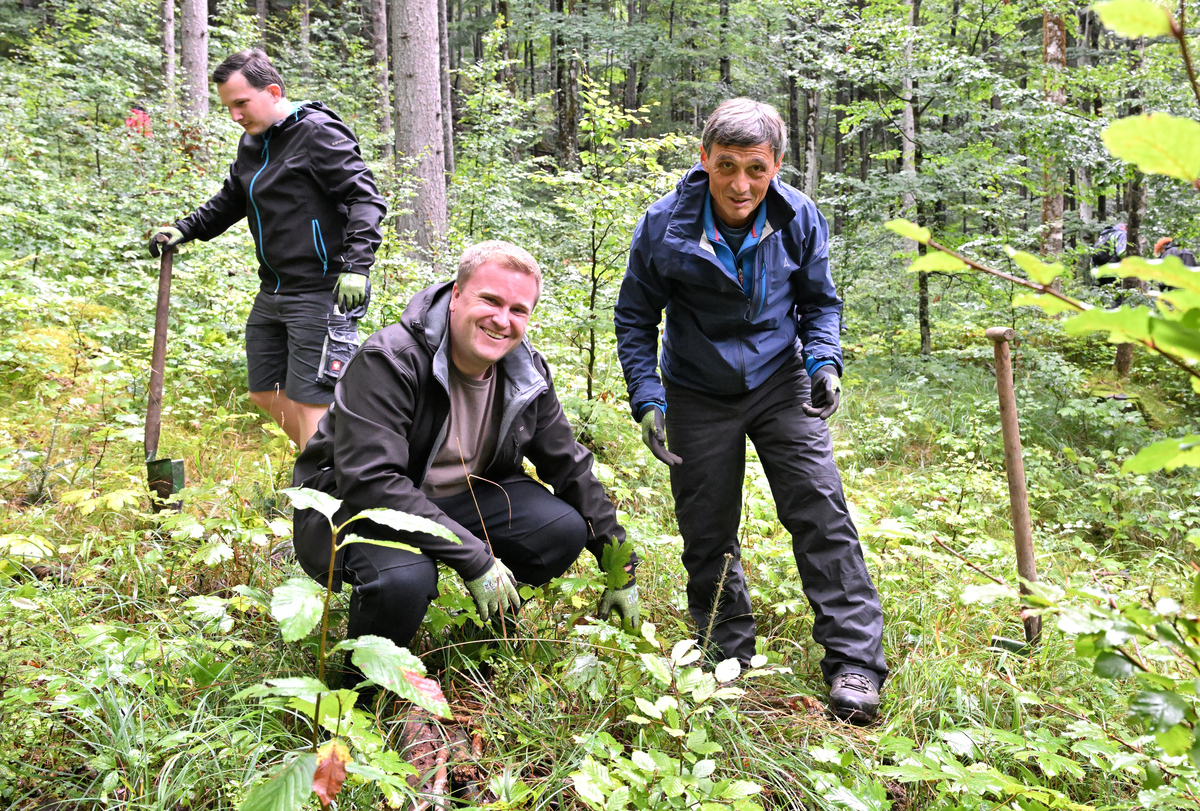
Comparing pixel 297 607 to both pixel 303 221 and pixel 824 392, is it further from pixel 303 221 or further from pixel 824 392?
pixel 303 221

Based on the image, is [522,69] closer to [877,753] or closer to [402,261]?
[402,261]

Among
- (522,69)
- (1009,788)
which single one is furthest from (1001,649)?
(522,69)

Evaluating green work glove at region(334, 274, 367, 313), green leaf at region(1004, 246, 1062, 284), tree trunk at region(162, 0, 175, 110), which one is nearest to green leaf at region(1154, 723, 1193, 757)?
green leaf at region(1004, 246, 1062, 284)

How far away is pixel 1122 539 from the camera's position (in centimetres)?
535

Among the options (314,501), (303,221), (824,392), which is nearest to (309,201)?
(303,221)

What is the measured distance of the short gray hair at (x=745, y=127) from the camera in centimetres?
243

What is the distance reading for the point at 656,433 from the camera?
265 centimetres

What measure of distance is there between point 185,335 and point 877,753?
4.55 metres

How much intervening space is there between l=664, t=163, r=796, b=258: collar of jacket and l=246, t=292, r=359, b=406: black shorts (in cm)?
153

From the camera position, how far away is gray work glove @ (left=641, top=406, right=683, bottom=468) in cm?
264

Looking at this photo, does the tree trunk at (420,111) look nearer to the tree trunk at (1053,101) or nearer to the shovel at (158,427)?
the shovel at (158,427)

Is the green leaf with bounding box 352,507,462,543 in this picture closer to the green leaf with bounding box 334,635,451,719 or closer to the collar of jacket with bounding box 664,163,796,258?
the green leaf with bounding box 334,635,451,719

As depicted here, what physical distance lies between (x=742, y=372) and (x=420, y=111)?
6287mm

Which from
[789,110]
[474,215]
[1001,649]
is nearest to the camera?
[1001,649]
